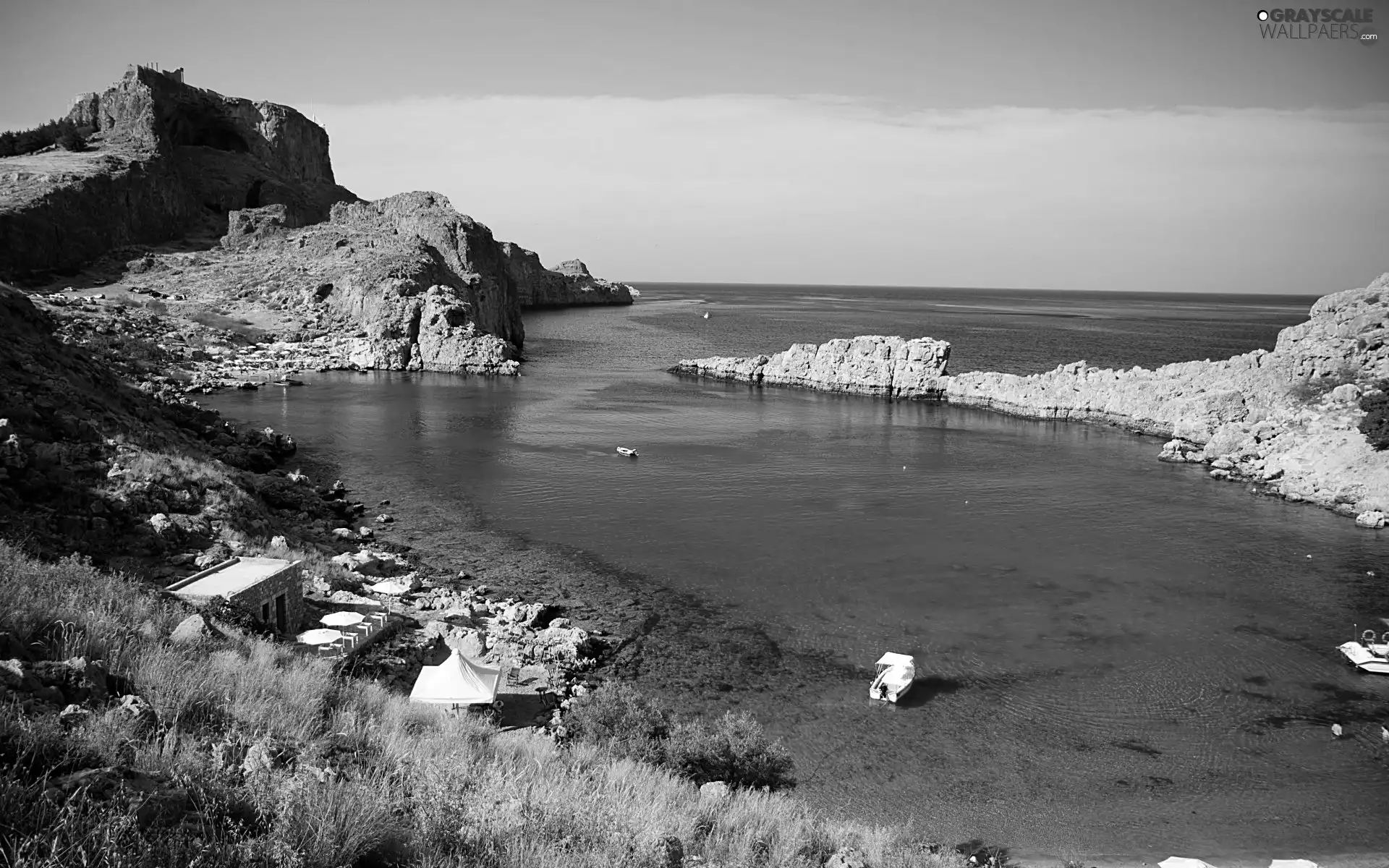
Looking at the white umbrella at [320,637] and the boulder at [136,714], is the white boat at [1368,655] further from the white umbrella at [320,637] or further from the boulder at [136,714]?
the boulder at [136,714]

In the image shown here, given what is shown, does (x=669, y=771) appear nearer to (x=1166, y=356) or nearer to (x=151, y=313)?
(x=151, y=313)

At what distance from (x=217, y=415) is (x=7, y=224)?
58.3 meters

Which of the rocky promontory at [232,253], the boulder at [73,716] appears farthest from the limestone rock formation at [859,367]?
the boulder at [73,716]

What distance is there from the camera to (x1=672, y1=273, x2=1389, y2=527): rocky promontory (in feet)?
125

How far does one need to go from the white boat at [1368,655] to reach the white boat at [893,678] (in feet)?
39.1

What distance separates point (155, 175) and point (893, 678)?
359ft

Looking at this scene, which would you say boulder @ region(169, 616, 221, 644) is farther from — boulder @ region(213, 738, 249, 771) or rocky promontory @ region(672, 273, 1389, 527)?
rocky promontory @ region(672, 273, 1389, 527)

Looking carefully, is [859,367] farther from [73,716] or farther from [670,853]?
[73,716]

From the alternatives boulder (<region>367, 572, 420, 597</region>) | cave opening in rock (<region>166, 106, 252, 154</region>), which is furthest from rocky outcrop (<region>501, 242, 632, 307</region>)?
boulder (<region>367, 572, 420, 597</region>)

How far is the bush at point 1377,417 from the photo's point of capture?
3672cm

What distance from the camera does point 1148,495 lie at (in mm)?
37469

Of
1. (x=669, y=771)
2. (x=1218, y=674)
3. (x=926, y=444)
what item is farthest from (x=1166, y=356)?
(x=669, y=771)

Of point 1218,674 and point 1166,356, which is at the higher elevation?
point 1166,356

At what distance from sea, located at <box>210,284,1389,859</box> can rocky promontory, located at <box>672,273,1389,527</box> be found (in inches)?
91.4
